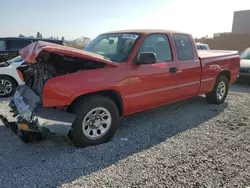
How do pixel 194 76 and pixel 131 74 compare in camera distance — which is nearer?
pixel 131 74

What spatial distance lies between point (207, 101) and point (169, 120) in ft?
6.26

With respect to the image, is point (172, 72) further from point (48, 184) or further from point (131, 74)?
point (48, 184)

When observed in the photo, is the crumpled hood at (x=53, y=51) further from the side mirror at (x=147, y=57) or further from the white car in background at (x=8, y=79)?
the white car in background at (x=8, y=79)

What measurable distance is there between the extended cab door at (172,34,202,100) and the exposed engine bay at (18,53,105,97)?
73.2 inches

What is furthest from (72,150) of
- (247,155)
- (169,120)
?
(247,155)

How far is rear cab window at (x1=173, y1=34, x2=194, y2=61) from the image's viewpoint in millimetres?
4816

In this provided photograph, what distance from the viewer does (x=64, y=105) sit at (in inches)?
132

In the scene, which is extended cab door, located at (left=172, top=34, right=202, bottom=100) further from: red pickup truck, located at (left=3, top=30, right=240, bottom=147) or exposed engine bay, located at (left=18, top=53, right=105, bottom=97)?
exposed engine bay, located at (left=18, top=53, right=105, bottom=97)

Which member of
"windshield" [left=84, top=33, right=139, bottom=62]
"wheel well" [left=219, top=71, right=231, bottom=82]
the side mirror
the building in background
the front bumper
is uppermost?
the building in background

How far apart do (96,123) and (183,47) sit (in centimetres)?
254

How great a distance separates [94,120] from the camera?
3652 millimetres

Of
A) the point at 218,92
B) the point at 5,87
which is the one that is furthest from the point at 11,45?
the point at 218,92

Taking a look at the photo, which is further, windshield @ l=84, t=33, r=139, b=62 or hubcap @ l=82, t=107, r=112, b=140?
windshield @ l=84, t=33, r=139, b=62

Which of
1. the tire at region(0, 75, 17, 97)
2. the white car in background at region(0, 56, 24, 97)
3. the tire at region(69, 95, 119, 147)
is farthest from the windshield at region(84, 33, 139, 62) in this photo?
the tire at region(0, 75, 17, 97)
